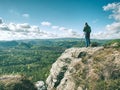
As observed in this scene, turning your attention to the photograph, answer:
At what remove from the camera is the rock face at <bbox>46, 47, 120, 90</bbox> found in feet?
112

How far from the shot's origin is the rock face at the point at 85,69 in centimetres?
3428

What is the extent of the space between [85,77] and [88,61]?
152 inches

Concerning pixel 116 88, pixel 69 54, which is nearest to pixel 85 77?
pixel 116 88

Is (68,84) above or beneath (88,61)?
beneath

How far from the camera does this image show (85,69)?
126 ft

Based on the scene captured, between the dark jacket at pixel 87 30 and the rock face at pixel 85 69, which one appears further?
the dark jacket at pixel 87 30

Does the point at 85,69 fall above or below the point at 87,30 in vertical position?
below

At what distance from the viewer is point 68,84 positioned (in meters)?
39.4

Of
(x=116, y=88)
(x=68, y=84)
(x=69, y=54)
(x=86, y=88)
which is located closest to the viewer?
(x=116, y=88)

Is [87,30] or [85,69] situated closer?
[85,69]

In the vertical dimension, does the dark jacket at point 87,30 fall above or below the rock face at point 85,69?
above

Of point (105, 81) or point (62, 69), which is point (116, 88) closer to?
point (105, 81)

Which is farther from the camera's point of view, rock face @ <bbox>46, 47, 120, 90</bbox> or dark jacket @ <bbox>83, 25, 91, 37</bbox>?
dark jacket @ <bbox>83, 25, 91, 37</bbox>

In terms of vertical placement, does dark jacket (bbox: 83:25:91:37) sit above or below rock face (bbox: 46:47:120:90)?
above
